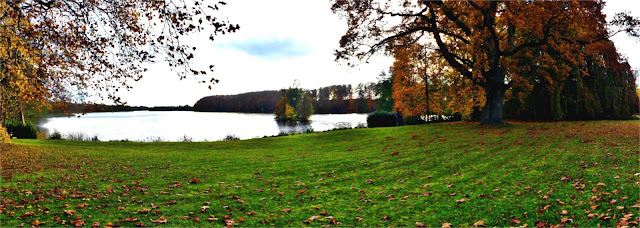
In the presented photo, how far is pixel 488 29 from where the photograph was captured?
1931 centimetres

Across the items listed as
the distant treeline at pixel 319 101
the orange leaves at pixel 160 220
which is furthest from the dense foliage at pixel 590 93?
the distant treeline at pixel 319 101

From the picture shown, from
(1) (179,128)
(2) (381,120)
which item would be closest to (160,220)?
(2) (381,120)

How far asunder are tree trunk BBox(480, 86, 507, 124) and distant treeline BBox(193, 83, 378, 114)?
60.4 m

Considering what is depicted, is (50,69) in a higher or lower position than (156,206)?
higher

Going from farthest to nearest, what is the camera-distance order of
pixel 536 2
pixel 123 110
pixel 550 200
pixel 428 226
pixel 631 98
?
pixel 631 98, pixel 536 2, pixel 123 110, pixel 550 200, pixel 428 226

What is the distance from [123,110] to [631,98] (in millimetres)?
34173

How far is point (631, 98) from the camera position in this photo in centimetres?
2625

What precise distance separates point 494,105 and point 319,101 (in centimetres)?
8692

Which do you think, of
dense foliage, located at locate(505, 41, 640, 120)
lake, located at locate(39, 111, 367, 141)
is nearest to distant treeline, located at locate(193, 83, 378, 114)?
lake, located at locate(39, 111, 367, 141)

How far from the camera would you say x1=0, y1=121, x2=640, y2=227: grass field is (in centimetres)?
570

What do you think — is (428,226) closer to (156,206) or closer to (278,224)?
(278,224)

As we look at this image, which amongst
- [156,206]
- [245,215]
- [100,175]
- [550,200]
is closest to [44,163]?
[100,175]

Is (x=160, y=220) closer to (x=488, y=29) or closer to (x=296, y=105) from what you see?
(x=488, y=29)

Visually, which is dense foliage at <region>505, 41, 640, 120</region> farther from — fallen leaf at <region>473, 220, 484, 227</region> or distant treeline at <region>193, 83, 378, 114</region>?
distant treeline at <region>193, 83, 378, 114</region>
